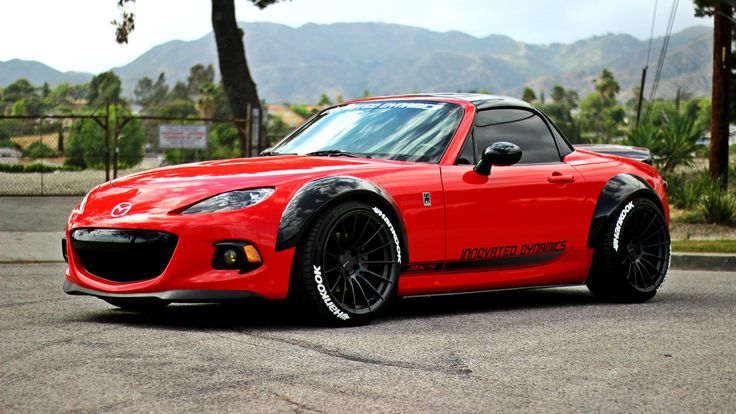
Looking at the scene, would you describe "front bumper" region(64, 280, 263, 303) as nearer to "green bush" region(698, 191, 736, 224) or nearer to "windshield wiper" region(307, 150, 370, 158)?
"windshield wiper" region(307, 150, 370, 158)

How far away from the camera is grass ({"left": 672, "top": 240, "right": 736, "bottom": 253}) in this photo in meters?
14.5

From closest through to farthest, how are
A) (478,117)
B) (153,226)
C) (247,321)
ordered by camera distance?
(153,226) < (247,321) < (478,117)

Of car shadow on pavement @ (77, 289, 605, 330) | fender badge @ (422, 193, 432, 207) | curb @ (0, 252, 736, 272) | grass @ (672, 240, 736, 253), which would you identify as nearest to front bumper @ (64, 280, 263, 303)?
car shadow on pavement @ (77, 289, 605, 330)

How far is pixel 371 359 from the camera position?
546cm

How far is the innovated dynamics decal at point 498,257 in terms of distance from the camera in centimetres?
701

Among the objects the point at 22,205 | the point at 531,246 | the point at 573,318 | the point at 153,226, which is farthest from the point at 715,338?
the point at 22,205

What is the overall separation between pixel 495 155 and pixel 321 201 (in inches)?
56.6

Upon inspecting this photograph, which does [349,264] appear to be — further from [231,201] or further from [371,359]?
[371,359]

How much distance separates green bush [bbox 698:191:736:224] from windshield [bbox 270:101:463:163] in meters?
11.9

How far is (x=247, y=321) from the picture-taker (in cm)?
668

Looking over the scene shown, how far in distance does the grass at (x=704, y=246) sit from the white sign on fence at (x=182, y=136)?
12.4 metres

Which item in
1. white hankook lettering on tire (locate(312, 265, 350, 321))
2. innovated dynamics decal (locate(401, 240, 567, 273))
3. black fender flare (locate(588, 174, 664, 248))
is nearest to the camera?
white hankook lettering on tire (locate(312, 265, 350, 321))

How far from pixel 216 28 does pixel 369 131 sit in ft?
78.3

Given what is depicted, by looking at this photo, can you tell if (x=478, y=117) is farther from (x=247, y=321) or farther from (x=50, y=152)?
(x=50, y=152)
